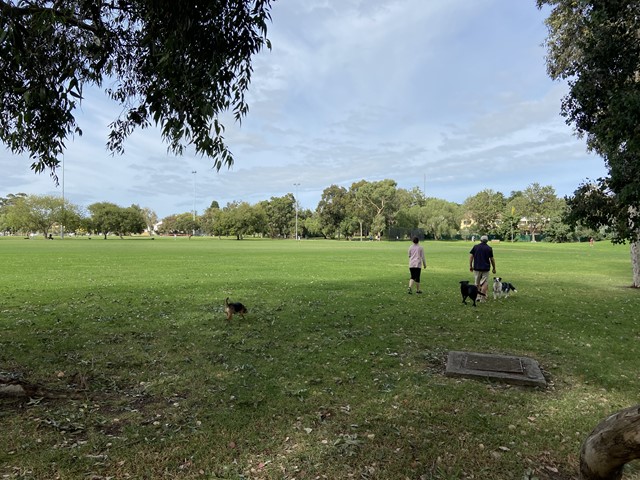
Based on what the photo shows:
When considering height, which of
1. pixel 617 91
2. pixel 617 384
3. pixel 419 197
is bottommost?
pixel 617 384

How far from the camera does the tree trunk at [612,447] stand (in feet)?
7.36

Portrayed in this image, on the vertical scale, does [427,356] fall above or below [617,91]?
below

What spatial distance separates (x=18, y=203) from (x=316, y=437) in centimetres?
12432

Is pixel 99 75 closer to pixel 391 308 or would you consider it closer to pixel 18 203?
pixel 391 308

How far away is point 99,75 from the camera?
537cm

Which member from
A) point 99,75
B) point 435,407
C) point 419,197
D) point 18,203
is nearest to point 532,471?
point 435,407

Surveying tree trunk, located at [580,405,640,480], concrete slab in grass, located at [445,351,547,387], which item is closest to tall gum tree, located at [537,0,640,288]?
concrete slab in grass, located at [445,351,547,387]

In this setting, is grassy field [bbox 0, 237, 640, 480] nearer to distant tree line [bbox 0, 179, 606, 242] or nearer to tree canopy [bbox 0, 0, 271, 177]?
tree canopy [bbox 0, 0, 271, 177]

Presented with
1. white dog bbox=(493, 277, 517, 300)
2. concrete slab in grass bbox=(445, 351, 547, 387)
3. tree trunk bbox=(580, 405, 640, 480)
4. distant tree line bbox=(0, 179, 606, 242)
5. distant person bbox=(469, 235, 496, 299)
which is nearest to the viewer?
tree trunk bbox=(580, 405, 640, 480)

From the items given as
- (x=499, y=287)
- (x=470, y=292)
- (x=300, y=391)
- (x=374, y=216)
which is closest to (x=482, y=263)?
(x=499, y=287)

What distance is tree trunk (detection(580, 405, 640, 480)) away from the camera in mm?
2242

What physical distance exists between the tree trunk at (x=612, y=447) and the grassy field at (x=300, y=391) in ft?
4.53

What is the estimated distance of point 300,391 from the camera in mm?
5590

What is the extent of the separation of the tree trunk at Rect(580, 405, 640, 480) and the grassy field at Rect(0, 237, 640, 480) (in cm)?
138
